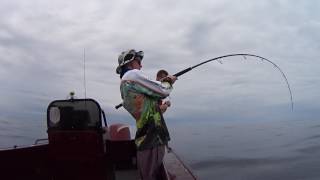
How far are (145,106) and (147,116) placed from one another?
10cm

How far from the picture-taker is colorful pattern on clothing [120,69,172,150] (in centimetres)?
426

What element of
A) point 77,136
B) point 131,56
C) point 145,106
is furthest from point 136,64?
point 77,136

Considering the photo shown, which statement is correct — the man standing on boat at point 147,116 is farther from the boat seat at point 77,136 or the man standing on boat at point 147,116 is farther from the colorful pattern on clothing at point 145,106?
the boat seat at point 77,136

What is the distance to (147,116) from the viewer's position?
168 inches

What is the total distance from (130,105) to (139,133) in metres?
0.28

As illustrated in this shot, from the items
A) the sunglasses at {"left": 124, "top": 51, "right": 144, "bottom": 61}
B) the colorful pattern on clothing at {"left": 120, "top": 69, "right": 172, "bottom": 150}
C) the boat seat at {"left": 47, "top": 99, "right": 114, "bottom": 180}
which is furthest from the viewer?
the boat seat at {"left": 47, "top": 99, "right": 114, "bottom": 180}

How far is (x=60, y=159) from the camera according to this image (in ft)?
18.8

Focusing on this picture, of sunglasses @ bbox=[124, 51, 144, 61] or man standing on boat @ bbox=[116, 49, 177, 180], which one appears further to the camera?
sunglasses @ bbox=[124, 51, 144, 61]

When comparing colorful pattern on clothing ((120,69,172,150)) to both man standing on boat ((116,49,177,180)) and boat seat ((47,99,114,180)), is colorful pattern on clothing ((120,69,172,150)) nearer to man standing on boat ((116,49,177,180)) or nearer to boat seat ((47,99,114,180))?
man standing on boat ((116,49,177,180))

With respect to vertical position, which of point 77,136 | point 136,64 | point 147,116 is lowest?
point 77,136

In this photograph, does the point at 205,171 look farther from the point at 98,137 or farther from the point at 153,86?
the point at 153,86

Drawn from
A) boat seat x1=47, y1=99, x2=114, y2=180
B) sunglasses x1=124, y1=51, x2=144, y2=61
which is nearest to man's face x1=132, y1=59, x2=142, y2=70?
sunglasses x1=124, y1=51, x2=144, y2=61

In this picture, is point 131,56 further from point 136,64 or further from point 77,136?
point 77,136

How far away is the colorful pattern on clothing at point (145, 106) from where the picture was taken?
14.0 ft
